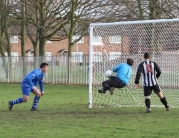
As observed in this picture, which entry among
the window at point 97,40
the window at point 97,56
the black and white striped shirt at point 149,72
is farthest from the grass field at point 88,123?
the window at point 97,40

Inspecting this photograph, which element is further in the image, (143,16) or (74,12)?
(74,12)

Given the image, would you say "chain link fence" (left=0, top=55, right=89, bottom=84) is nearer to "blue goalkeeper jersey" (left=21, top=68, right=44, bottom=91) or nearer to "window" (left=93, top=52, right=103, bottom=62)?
"window" (left=93, top=52, right=103, bottom=62)

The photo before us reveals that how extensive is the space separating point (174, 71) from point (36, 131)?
1124cm

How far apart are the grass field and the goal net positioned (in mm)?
1700

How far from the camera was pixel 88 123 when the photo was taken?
12.5 m

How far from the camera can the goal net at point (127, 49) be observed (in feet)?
59.1

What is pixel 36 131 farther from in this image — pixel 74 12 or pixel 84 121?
pixel 74 12

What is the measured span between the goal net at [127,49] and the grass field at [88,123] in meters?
1.70

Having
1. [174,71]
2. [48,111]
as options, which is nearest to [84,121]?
[48,111]

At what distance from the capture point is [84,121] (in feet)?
42.6

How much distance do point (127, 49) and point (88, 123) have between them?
779 centimetres

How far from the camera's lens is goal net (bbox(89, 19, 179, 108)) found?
18016 millimetres

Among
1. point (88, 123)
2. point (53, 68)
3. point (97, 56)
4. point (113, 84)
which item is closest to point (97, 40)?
point (97, 56)

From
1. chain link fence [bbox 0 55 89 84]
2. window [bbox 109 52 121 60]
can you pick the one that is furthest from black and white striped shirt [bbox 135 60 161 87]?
chain link fence [bbox 0 55 89 84]
